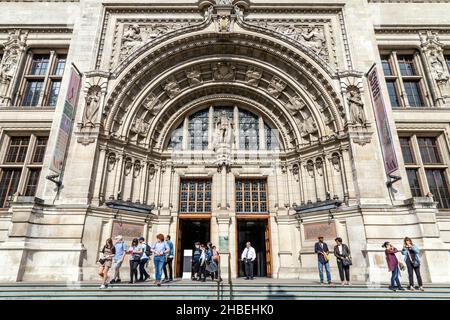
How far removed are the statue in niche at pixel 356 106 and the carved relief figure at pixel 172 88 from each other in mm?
9370

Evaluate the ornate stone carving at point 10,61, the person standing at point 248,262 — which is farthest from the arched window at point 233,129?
the ornate stone carving at point 10,61

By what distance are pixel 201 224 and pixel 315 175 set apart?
22.0ft

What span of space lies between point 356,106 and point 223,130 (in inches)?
286

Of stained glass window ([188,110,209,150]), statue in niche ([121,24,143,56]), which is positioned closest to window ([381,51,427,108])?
stained glass window ([188,110,209,150])

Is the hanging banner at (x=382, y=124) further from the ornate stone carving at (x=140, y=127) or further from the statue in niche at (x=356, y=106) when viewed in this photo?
the ornate stone carving at (x=140, y=127)

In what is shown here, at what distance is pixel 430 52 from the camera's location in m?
15.2

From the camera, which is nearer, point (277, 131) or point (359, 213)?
point (359, 213)

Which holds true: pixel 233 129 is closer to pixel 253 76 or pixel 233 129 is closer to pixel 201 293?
pixel 253 76

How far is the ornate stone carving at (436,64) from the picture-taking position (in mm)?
14531

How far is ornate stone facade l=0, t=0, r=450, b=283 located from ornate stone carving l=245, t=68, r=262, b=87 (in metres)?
0.07

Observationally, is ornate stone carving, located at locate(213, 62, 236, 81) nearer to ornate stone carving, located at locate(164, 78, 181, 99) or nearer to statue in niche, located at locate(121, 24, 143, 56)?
ornate stone carving, located at locate(164, 78, 181, 99)

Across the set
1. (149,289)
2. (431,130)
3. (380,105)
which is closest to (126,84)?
(149,289)

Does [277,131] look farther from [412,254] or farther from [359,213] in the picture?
[412,254]

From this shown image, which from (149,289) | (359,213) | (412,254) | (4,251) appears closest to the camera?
(149,289)
